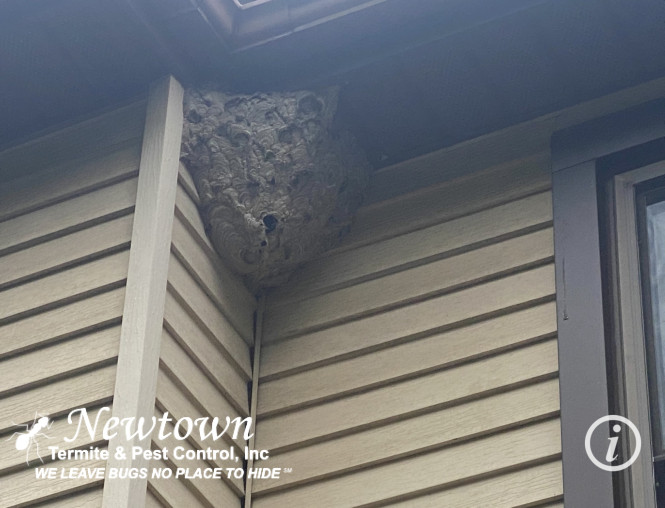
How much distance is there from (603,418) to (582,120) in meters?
1.27

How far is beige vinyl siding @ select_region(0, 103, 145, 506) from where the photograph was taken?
3.64 metres

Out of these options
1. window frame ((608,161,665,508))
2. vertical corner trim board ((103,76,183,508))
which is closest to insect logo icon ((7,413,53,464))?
vertical corner trim board ((103,76,183,508))

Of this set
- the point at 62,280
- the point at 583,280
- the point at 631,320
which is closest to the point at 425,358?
the point at 583,280

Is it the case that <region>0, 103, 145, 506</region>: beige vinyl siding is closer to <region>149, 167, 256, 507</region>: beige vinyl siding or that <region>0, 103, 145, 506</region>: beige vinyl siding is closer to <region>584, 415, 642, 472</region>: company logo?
<region>149, 167, 256, 507</region>: beige vinyl siding

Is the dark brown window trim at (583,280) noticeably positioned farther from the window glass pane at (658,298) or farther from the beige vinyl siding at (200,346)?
the beige vinyl siding at (200,346)

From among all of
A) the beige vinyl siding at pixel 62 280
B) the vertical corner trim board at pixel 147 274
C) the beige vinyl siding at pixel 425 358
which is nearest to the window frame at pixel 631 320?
the beige vinyl siding at pixel 425 358

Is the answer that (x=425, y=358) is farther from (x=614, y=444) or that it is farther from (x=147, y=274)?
(x=147, y=274)

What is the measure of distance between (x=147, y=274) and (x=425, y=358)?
3.29ft

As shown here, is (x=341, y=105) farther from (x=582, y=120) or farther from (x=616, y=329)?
(x=616, y=329)

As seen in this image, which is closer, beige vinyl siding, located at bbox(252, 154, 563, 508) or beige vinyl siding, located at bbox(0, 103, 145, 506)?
beige vinyl siding, located at bbox(0, 103, 145, 506)

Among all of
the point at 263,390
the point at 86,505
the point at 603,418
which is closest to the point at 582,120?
the point at 603,418

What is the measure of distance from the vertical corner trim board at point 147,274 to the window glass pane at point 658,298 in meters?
1.53

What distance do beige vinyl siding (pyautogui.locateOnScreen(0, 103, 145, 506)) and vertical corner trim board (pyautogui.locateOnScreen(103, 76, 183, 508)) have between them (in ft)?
0.21

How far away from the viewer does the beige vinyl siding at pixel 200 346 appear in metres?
3.77
